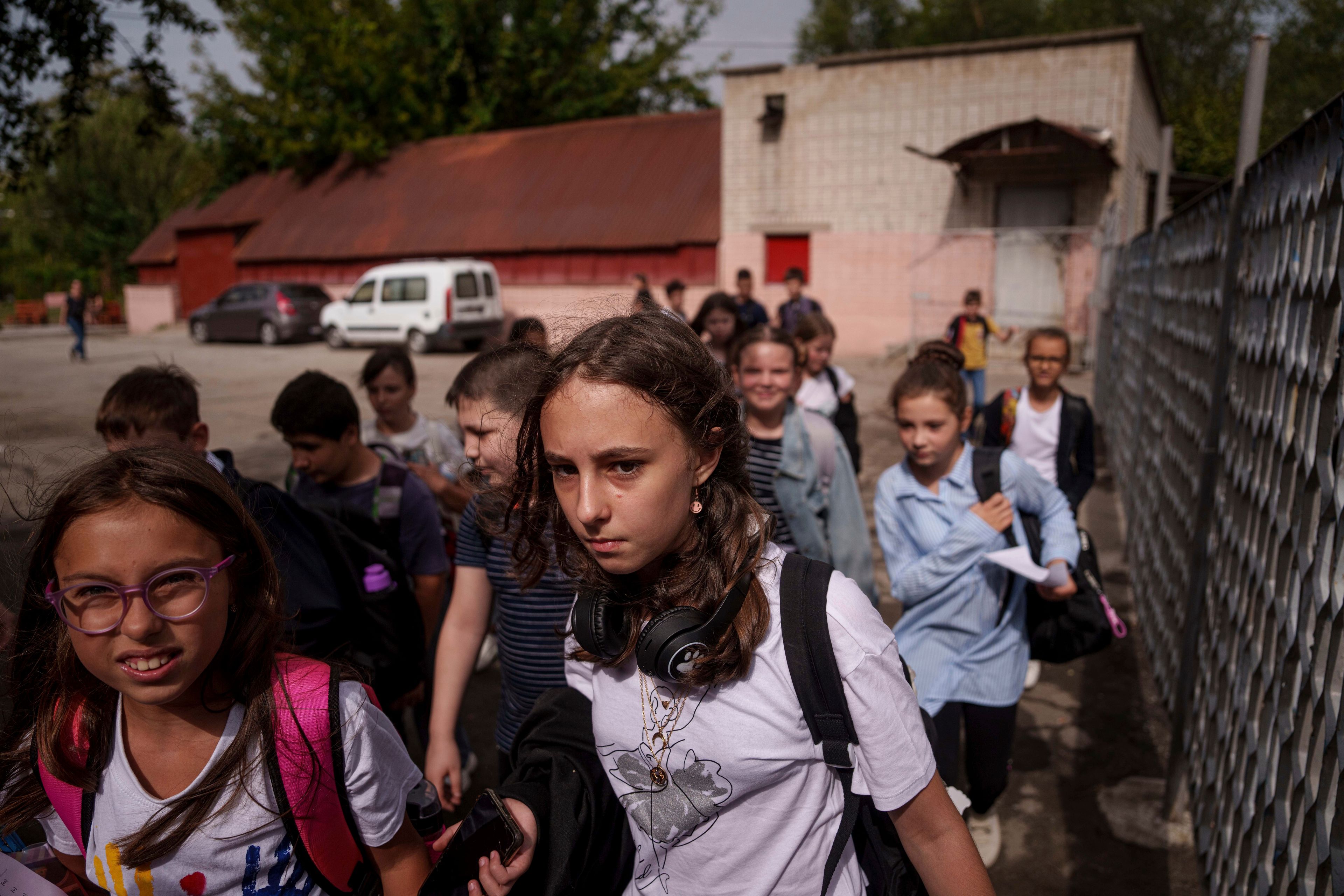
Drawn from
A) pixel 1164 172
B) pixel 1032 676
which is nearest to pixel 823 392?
pixel 1032 676

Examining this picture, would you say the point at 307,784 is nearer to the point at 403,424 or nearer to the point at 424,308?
the point at 403,424

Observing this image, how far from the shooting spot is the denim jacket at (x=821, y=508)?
3.16 m

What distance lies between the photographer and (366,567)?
272 centimetres

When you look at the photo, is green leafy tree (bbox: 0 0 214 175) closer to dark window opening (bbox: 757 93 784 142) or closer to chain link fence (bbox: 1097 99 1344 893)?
chain link fence (bbox: 1097 99 1344 893)

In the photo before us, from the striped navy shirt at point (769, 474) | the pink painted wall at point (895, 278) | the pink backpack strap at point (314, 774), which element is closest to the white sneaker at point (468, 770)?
the striped navy shirt at point (769, 474)

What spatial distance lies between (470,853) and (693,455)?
71 cm

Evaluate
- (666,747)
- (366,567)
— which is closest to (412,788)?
(666,747)

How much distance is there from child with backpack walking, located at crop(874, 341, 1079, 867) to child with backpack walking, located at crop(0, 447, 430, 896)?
1.77 meters

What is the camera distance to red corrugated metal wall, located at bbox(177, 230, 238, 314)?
99.3 feet

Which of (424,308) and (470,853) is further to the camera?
(424,308)

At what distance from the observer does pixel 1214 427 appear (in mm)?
3111

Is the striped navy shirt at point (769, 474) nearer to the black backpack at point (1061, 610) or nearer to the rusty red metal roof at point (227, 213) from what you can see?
the black backpack at point (1061, 610)

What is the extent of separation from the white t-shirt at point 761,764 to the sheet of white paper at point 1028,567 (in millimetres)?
1314

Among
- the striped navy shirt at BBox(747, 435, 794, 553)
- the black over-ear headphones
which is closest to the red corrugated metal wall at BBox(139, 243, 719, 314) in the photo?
the striped navy shirt at BBox(747, 435, 794, 553)
